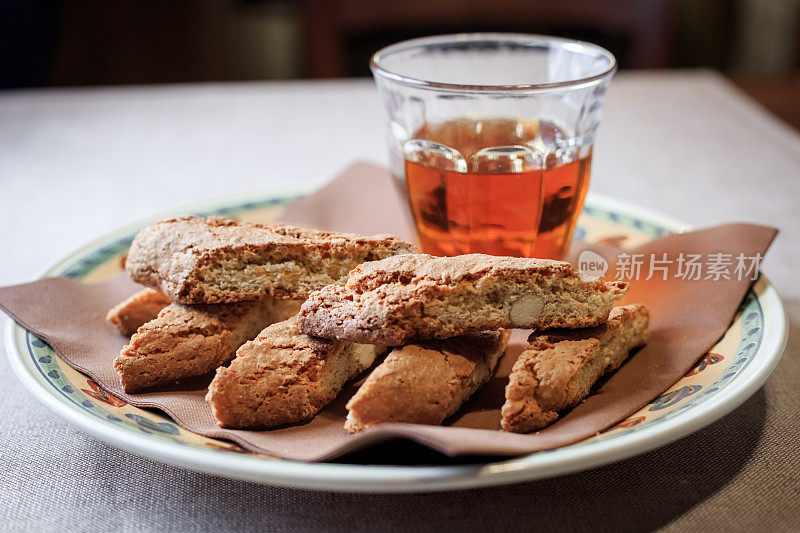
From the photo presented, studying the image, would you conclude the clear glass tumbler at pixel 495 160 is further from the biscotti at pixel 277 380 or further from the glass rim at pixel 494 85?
the biscotti at pixel 277 380

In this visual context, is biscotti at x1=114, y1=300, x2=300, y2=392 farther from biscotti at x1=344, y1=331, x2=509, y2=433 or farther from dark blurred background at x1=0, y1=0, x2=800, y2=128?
dark blurred background at x1=0, y1=0, x2=800, y2=128

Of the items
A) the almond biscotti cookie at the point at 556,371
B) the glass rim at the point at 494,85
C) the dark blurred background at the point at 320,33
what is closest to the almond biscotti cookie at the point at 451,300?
the almond biscotti cookie at the point at 556,371

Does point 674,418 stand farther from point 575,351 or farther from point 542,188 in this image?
point 542,188

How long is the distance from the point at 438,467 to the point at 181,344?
1.49 ft

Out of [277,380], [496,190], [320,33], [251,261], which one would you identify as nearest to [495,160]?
[496,190]

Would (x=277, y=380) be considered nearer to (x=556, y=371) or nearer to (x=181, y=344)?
(x=181, y=344)

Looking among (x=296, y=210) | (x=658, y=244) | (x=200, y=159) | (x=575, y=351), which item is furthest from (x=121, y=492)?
(x=200, y=159)

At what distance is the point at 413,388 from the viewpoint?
957 mm

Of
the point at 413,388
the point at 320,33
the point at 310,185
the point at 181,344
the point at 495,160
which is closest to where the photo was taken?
the point at 413,388

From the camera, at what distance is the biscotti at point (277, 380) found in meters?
0.99

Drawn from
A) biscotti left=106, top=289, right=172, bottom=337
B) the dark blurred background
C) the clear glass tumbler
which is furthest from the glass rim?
the dark blurred background

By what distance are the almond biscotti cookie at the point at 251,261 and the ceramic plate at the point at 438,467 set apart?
192 millimetres

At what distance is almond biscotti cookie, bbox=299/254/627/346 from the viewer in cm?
100

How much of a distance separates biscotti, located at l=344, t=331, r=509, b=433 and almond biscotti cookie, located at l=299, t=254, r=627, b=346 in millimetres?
32
